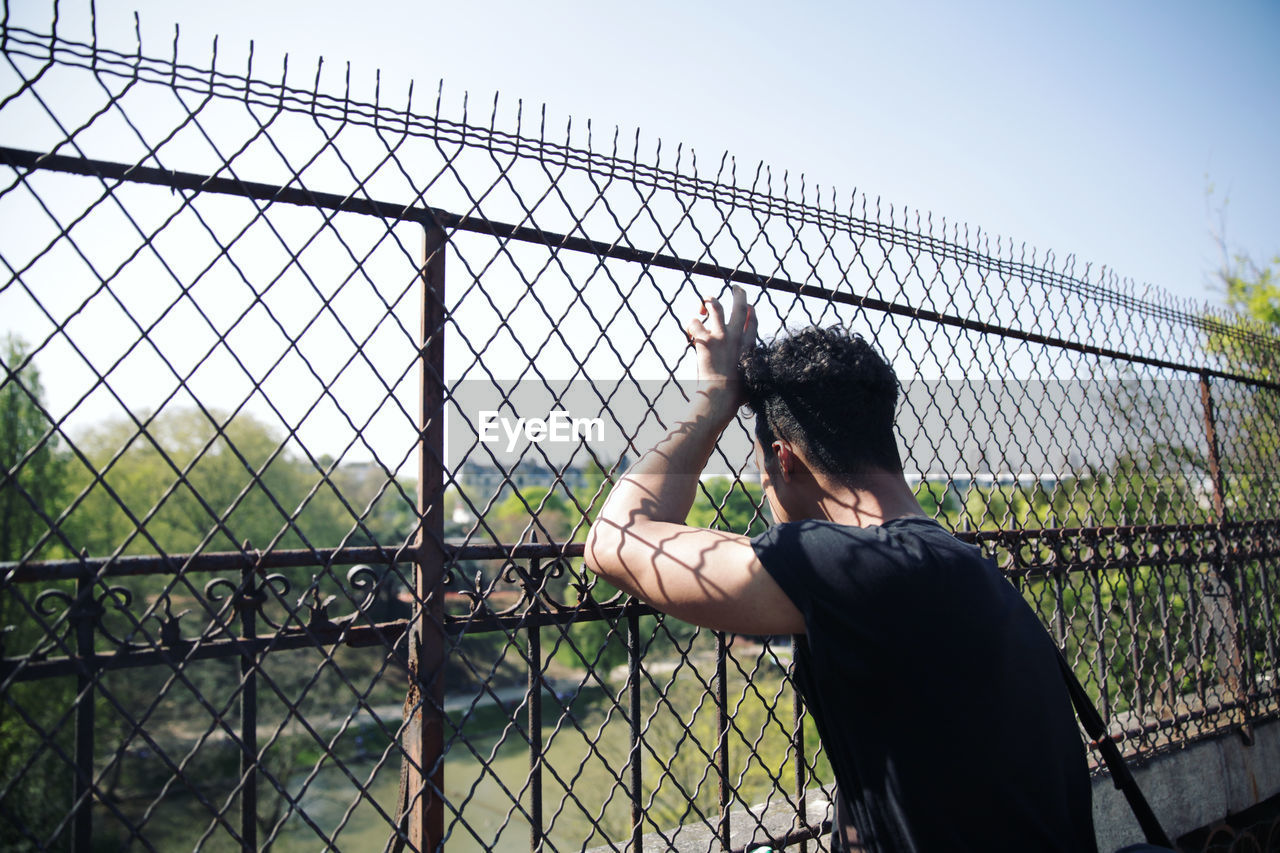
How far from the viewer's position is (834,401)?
179 centimetres

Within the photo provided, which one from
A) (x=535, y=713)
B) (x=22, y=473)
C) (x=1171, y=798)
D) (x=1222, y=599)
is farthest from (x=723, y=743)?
(x=22, y=473)

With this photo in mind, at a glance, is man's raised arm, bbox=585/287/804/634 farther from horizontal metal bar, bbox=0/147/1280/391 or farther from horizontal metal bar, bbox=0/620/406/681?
horizontal metal bar, bbox=0/620/406/681

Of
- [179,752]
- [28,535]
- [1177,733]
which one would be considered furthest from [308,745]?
[1177,733]

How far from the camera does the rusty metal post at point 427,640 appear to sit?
193 centimetres

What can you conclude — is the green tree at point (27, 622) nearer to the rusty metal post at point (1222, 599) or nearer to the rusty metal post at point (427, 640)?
the rusty metal post at point (427, 640)

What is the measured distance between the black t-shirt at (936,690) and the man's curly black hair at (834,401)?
28 centimetres

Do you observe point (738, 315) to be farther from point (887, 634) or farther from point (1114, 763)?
point (1114, 763)

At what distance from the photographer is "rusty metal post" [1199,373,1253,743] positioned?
459cm

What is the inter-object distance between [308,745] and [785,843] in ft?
144

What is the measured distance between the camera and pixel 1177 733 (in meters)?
4.07

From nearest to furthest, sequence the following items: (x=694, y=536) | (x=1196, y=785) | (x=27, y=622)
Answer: (x=694, y=536)
(x=1196, y=785)
(x=27, y=622)

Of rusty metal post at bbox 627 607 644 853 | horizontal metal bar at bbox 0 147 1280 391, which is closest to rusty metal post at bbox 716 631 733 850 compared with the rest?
rusty metal post at bbox 627 607 644 853

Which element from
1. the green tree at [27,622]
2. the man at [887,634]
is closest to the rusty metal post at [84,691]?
the man at [887,634]

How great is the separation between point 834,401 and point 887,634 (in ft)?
1.89
